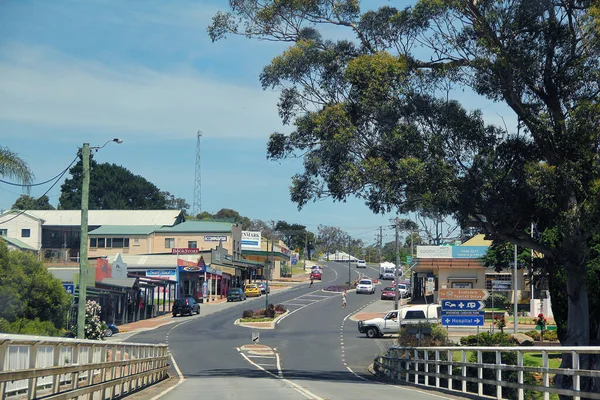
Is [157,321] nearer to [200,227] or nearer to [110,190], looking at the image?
[200,227]

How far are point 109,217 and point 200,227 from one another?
12.8 meters

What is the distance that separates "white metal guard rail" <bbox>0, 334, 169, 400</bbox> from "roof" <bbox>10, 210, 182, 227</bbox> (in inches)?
3319

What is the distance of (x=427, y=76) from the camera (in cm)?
2512

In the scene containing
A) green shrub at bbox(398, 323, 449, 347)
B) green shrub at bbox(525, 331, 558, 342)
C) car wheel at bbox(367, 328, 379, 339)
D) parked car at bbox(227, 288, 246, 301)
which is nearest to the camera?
green shrub at bbox(398, 323, 449, 347)

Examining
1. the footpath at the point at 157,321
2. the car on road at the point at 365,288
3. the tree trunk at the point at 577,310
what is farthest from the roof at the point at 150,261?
the tree trunk at the point at 577,310

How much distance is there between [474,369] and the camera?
71.1 feet

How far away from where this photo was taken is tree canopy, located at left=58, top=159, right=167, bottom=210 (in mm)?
135250

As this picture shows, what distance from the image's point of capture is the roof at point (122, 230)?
95.4m

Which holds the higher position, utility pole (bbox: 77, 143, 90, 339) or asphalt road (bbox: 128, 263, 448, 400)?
utility pole (bbox: 77, 143, 90, 339)

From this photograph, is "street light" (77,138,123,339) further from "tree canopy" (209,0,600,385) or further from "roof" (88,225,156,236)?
"roof" (88,225,156,236)

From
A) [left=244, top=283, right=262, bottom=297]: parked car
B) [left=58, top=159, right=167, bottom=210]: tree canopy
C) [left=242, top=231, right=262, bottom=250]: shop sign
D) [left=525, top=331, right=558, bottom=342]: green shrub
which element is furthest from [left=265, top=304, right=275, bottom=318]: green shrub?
[left=58, top=159, right=167, bottom=210]: tree canopy

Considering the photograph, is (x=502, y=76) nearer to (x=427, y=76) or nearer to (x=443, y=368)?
(x=427, y=76)

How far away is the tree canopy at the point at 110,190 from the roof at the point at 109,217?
30538mm

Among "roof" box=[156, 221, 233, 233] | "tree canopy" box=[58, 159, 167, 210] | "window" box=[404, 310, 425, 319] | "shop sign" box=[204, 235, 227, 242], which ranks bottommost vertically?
"window" box=[404, 310, 425, 319]
